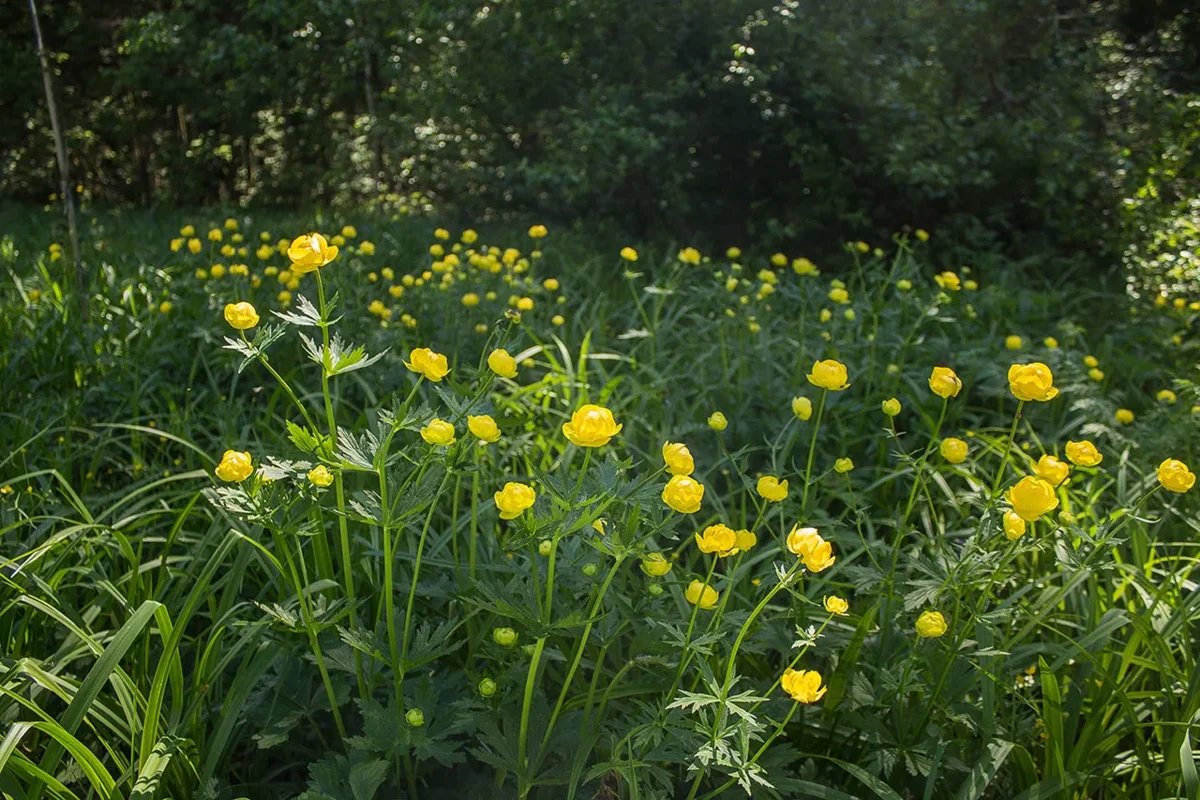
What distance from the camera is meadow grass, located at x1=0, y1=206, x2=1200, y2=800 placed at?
1.04m

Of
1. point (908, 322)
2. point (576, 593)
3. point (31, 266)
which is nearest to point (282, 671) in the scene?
point (576, 593)

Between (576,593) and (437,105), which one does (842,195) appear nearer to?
(437,105)

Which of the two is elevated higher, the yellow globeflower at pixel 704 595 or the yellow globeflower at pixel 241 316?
the yellow globeflower at pixel 241 316

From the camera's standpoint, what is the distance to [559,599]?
1.25m

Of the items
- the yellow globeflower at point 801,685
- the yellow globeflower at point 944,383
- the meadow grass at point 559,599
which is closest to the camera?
the yellow globeflower at point 801,685

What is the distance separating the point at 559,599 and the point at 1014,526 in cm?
60

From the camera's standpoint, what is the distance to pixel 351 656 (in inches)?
47.4

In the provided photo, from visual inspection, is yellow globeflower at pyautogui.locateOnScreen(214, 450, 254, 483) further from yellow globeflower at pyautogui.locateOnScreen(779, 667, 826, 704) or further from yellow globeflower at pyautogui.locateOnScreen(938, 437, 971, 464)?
yellow globeflower at pyautogui.locateOnScreen(938, 437, 971, 464)

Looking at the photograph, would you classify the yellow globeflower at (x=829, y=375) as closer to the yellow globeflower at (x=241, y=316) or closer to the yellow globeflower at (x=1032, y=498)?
the yellow globeflower at (x=1032, y=498)

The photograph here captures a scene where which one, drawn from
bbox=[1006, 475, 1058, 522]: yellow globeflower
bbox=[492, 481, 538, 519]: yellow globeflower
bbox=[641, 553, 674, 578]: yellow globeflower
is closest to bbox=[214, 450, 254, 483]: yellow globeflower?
bbox=[492, 481, 538, 519]: yellow globeflower

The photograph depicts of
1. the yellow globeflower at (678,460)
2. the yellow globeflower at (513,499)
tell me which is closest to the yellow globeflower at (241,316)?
the yellow globeflower at (513,499)

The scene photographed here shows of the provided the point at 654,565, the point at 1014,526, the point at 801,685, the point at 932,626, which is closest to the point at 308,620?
the point at 654,565

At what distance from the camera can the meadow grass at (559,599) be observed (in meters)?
1.04

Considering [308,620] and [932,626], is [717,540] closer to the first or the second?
[932,626]
